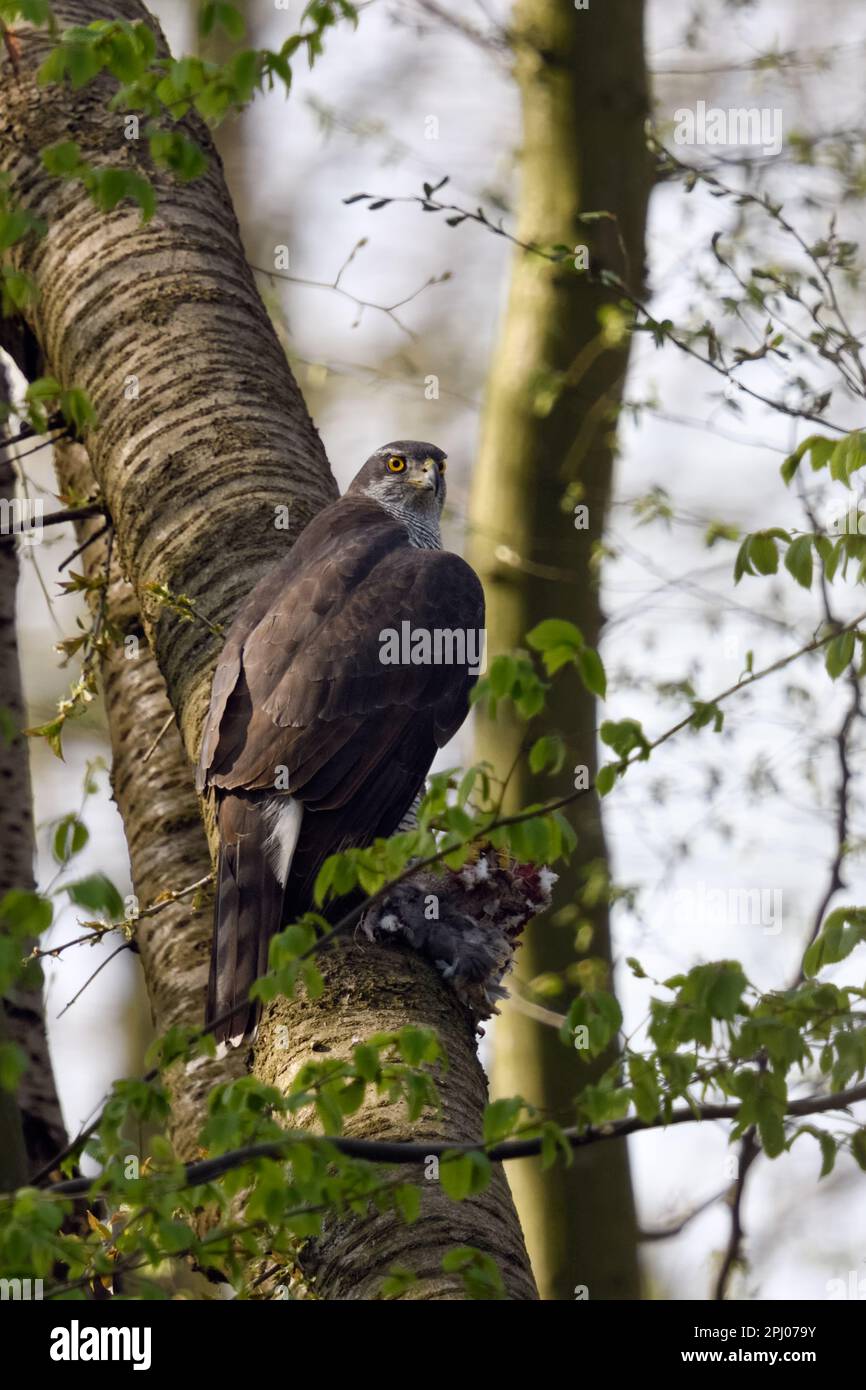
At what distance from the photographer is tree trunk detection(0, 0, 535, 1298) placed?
5.18 meters

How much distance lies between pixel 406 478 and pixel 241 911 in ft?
9.57

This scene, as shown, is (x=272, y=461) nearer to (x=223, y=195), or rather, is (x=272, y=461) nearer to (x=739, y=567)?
(x=223, y=195)

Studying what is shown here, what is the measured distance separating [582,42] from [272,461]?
3343 millimetres

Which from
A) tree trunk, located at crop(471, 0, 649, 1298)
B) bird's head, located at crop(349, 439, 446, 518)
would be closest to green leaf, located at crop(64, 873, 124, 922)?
bird's head, located at crop(349, 439, 446, 518)

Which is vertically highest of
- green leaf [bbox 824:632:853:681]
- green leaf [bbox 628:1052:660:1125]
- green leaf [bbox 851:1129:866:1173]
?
green leaf [bbox 824:632:853:681]

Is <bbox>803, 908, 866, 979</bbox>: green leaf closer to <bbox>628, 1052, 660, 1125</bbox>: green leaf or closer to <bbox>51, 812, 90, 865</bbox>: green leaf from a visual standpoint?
<bbox>628, 1052, 660, 1125</bbox>: green leaf

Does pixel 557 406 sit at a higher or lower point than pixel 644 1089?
higher

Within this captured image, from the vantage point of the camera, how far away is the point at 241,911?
14.5ft

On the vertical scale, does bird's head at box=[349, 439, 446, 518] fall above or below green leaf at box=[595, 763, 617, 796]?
above

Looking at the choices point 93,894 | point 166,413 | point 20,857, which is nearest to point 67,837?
point 93,894

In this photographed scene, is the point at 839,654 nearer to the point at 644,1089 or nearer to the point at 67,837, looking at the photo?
the point at 644,1089

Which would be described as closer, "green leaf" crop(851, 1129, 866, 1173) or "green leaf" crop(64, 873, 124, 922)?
"green leaf" crop(64, 873, 124, 922)

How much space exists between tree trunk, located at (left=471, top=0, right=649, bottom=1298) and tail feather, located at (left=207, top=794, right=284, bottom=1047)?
278cm
